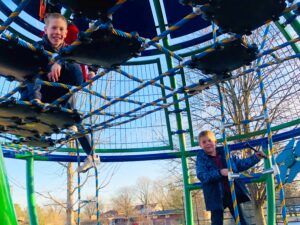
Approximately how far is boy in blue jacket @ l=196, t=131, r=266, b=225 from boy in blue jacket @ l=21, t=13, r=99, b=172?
1.55 metres

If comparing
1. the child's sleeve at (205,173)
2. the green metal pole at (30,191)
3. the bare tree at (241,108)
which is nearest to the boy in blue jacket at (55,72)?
the child's sleeve at (205,173)

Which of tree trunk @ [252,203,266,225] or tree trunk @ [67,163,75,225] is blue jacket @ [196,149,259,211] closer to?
tree trunk @ [252,203,266,225]

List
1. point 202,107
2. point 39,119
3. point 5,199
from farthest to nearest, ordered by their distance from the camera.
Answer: point 202,107
point 39,119
point 5,199

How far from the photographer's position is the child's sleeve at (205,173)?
327 centimetres

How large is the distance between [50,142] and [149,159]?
1.75m

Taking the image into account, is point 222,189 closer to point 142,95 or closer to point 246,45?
point 246,45

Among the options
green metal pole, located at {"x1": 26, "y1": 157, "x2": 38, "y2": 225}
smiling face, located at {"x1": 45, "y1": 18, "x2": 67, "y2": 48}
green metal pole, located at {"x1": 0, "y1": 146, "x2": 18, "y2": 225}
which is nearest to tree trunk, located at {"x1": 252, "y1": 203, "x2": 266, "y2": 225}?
green metal pole, located at {"x1": 26, "y1": 157, "x2": 38, "y2": 225}

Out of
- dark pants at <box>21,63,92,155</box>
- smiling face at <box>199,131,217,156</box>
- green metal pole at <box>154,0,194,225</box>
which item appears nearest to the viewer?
dark pants at <box>21,63,92,155</box>

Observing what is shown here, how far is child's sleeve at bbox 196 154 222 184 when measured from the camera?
3273mm

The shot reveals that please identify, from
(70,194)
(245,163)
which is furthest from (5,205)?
(70,194)

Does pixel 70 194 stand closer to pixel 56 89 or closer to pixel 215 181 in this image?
pixel 56 89

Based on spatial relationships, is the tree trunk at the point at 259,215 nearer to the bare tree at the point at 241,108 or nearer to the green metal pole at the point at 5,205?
the bare tree at the point at 241,108

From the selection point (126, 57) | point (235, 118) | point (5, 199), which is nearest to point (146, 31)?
point (126, 57)

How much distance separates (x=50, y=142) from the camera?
14.3 ft
